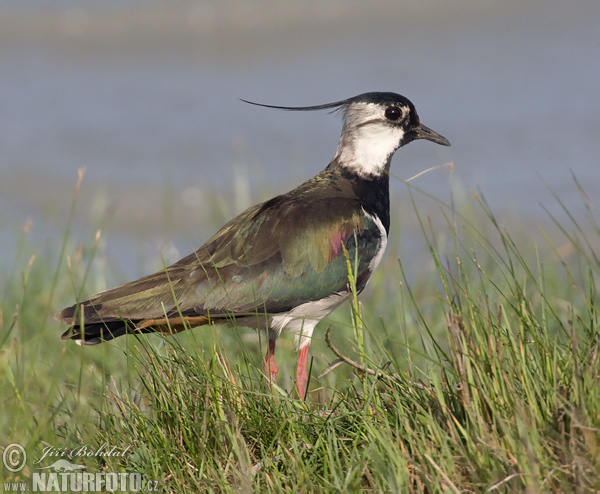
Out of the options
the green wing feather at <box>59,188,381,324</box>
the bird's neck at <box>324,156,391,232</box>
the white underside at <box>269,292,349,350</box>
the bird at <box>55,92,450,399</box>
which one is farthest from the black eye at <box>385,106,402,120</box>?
the white underside at <box>269,292,349,350</box>

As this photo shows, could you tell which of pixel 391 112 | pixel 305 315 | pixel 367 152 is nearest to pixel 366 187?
pixel 367 152

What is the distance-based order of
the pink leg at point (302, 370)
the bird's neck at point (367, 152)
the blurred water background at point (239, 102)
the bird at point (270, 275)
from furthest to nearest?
1. the blurred water background at point (239, 102)
2. the bird's neck at point (367, 152)
3. the pink leg at point (302, 370)
4. the bird at point (270, 275)

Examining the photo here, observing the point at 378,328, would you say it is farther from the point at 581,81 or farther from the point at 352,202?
the point at 581,81

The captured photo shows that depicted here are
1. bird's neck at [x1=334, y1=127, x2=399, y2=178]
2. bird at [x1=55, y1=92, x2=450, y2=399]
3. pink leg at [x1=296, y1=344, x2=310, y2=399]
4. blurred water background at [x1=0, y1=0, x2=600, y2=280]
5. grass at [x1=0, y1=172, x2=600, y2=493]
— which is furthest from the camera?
blurred water background at [x1=0, y1=0, x2=600, y2=280]

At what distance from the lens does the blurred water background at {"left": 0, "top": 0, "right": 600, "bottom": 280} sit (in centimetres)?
889

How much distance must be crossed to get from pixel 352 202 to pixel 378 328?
126cm

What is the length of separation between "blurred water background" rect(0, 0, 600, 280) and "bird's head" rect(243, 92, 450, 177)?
166 cm

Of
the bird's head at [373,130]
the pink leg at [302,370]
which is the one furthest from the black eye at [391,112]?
the pink leg at [302,370]

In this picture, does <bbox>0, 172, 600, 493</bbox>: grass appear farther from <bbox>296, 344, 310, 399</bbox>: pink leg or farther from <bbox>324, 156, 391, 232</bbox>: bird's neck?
<bbox>324, 156, 391, 232</bbox>: bird's neck

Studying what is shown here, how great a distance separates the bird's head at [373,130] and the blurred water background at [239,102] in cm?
166

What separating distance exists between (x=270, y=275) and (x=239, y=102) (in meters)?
7.24

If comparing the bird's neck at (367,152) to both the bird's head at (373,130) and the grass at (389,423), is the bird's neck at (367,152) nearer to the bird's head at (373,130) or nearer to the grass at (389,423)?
the bird's head at (373,130)

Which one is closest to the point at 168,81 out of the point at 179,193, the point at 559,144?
the point at 179,193

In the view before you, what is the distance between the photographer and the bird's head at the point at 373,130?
484 cm
